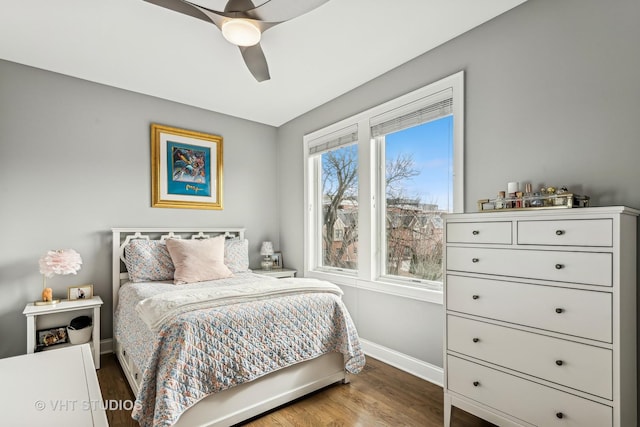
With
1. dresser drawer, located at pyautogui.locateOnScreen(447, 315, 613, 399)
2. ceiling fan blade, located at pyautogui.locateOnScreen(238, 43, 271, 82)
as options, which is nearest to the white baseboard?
dresser drawer, located at pyautogui.locateOnScreen(447, 315, 613, 399)

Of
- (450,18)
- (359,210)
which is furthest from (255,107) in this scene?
(450,18)

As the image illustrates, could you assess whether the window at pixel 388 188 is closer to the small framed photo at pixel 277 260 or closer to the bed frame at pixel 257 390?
the small framed photo at pixel 277 260

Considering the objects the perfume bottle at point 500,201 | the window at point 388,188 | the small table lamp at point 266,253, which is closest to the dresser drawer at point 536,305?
the perfume bottle at point 500,201

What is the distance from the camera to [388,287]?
291 cm

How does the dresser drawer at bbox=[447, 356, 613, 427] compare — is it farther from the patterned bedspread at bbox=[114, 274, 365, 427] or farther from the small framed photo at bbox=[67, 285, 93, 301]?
the small framed photo at bbox=[67, 285, 93, 301]

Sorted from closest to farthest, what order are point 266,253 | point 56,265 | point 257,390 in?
point 257,390
point 56,265
point 266,253

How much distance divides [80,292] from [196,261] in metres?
1.03

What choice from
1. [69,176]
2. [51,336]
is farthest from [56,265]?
[69,176]

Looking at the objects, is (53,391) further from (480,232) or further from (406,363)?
(406,363)

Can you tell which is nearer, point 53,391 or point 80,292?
point 53,391

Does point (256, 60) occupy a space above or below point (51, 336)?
above

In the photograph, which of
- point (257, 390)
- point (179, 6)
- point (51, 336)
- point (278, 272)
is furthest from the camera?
point (278, 272)

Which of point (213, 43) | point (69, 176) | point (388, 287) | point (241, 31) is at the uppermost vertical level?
point (213, 43)

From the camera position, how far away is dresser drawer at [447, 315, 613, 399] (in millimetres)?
1401
